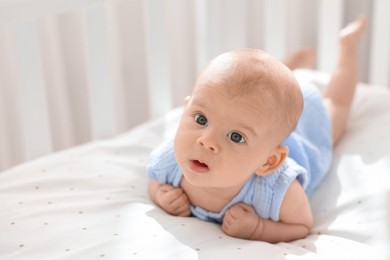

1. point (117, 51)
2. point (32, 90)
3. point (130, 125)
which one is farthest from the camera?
point (130, 125)

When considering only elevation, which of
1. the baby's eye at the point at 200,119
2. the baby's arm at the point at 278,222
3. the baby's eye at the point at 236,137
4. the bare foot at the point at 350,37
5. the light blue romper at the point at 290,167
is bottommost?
the baby's arm at the point at 278,222

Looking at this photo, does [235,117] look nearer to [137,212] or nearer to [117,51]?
[137,212]

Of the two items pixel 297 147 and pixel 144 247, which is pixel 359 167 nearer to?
pixel 297 147

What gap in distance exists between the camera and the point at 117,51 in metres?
1.68

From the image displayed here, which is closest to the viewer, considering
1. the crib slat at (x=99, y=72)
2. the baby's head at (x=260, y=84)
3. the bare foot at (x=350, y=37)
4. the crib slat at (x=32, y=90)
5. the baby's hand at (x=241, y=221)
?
the baby's head at (x=260, y=84)

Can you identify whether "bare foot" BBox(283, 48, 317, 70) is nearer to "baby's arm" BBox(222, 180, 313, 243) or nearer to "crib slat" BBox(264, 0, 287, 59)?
"crib slat" BBox(264, 0, 287, 59)

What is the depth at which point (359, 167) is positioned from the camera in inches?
48.9

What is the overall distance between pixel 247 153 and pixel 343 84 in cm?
47

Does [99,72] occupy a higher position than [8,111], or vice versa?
[99,72]

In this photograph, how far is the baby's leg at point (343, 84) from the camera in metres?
1.36

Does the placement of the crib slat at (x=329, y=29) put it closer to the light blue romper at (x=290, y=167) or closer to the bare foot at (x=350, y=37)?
the bare foot at (x=350, y=37)

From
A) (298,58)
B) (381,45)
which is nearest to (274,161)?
(298,58)

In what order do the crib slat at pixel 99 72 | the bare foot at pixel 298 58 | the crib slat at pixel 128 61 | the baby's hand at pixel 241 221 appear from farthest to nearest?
the crib slat at pixel 128 61, the bare foot at pixel 298 58, the crib slat at pixel 99 72, the baby's hand at pixel 241 221

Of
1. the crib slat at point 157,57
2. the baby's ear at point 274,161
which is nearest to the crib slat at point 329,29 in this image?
the crib slat at point 157,57
